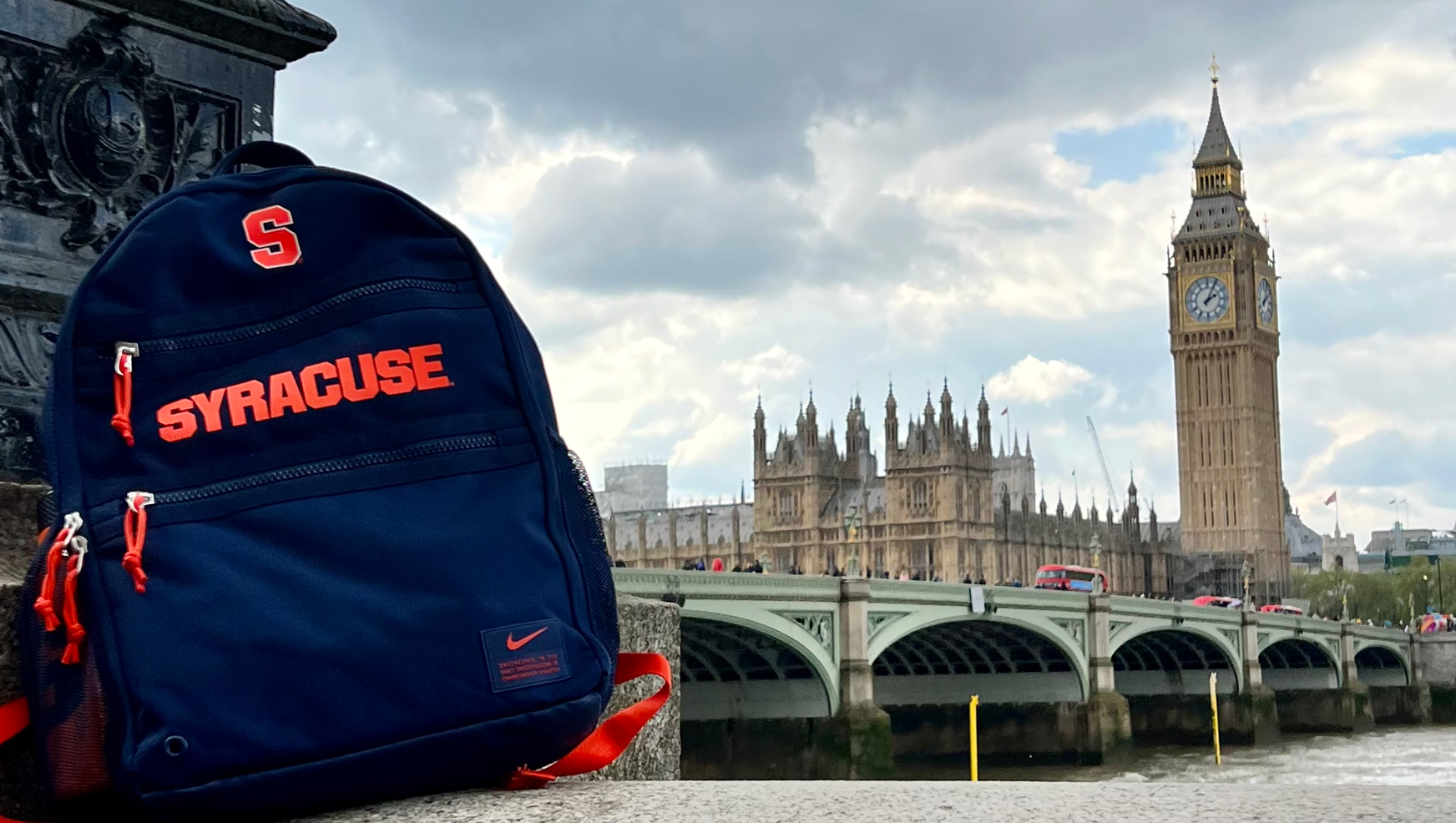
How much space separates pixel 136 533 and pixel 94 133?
1.13m

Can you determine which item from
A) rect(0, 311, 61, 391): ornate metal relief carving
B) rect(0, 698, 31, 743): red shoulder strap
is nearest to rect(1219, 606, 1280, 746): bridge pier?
rect(0, 311, 61, 391): ornate metal relief carving

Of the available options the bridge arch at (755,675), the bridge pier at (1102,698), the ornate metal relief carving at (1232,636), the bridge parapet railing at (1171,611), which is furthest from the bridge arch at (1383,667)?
the bridge arch at (755,675)

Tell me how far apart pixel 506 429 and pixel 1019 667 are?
100 feet

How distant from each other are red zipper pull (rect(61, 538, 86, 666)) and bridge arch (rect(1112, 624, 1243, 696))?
112 feet

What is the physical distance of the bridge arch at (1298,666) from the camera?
41.2 meters

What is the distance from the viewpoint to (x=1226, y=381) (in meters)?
68.7

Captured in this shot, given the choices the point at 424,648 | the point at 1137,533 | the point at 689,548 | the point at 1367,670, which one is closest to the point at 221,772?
the point at 424,648

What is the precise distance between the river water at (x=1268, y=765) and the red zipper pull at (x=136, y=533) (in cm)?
2289

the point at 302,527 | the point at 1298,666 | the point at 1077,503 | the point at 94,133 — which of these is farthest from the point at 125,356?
the point at 1077,503

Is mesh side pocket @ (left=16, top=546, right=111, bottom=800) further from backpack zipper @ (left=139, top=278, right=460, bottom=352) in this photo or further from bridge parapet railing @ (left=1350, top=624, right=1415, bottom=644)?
bridge parapet railing @ (left=1350, top=624, right=1415, bottom=644)

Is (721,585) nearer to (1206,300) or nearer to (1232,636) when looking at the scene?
(1232,636)

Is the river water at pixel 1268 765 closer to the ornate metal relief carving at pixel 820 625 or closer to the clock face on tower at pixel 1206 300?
the ornate metal relief carving at pixel 820 625

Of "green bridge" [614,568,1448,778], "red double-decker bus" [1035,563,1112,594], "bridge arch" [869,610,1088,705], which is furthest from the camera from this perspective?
"red double-decker bus" [1035,563,1112,594]

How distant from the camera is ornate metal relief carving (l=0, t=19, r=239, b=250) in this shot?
9.07ft
